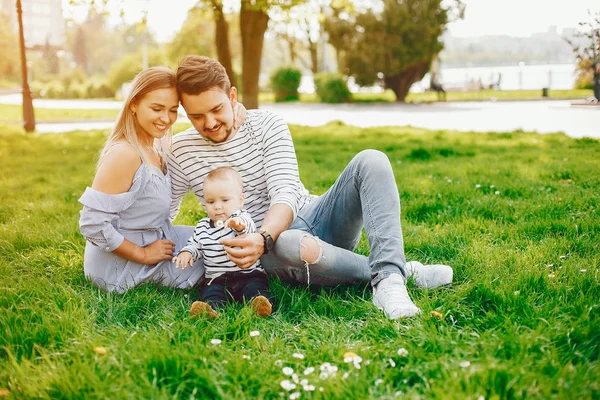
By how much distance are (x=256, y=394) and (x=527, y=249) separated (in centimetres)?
221

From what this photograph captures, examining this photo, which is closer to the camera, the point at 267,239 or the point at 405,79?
the point at 267,239

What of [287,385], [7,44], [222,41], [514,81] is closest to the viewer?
[287,385]

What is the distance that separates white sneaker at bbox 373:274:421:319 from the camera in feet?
8.73

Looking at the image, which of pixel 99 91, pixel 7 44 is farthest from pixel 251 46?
pixel 7 44

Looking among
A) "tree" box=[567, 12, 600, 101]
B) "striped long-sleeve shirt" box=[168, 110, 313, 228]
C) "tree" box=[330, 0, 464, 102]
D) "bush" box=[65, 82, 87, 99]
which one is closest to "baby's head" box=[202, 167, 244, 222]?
"striped long-sleeve shirt" box=[168, 110, 313, 228]

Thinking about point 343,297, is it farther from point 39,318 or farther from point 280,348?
point 39,318

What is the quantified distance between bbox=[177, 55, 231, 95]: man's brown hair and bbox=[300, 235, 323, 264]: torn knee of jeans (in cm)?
95

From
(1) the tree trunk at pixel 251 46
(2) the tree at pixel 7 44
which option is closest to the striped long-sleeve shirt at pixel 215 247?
(1) the tree trunk at pixel 251 46

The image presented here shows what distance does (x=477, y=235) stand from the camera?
4.05 m

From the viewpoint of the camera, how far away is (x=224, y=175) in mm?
3180

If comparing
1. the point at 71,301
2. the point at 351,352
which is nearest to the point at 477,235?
the point at 351,352

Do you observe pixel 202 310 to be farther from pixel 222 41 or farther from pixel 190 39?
pixel 190 39

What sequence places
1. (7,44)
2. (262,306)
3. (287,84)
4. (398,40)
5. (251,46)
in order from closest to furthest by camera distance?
(262,306) → (251,46) → (398,40) → (287,84) → (7,44)

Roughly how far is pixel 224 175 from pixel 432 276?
50.9 inches
